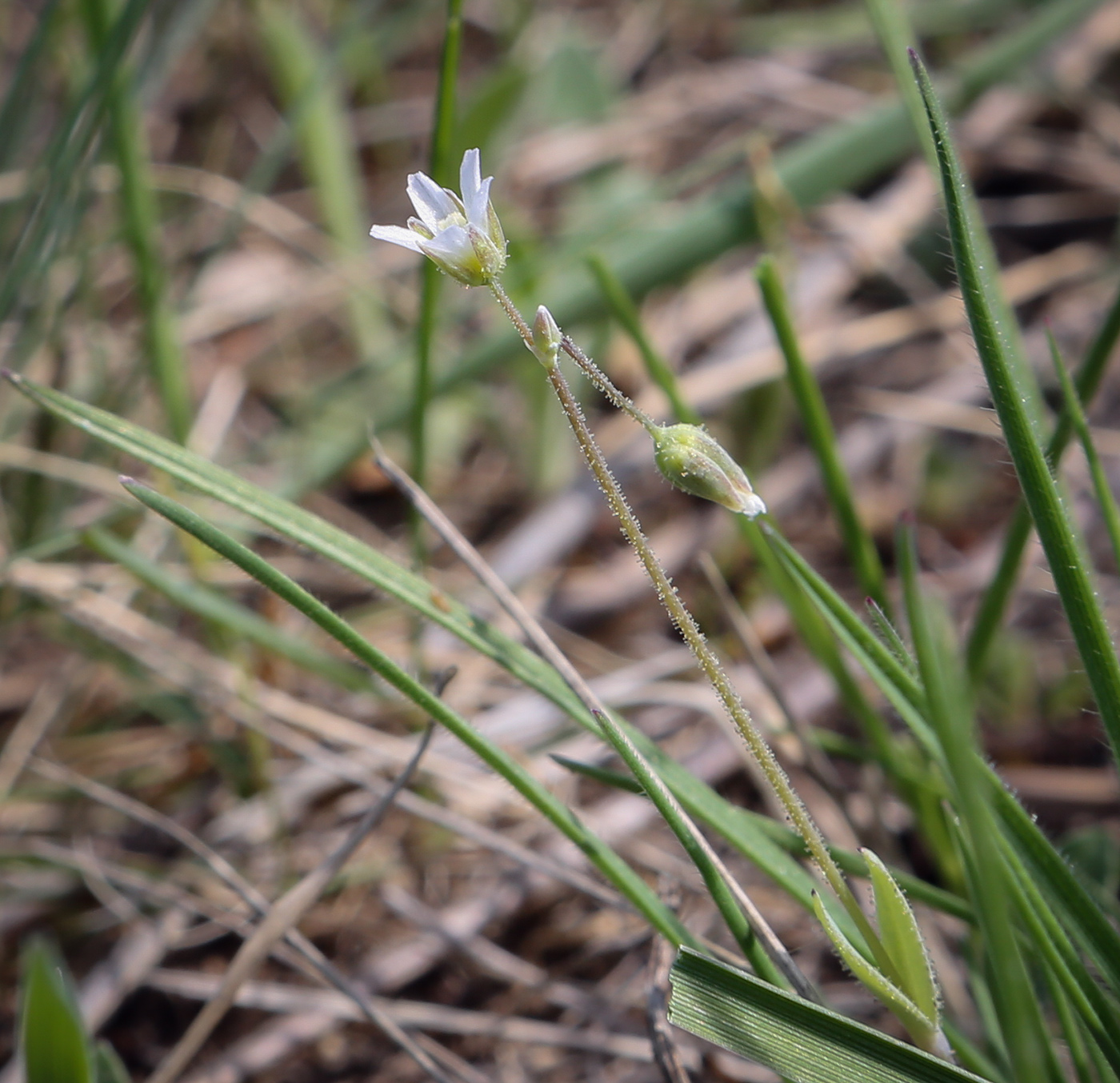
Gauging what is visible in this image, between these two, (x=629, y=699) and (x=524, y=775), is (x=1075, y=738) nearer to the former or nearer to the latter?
(x=629, y=699)

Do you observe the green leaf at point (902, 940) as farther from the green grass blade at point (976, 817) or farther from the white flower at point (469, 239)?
the white flower at point (469, 239)

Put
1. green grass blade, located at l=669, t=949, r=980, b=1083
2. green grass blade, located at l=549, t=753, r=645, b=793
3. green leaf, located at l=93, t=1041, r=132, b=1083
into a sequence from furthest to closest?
green leaf, located at l=93, t=1041, r=132, b=1083 < green grass blade, located at l=549, t=753, r=645, b=793 < green grass blade, located at l=669, t=949, r=980, b=1083

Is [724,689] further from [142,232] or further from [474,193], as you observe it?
[142,232]

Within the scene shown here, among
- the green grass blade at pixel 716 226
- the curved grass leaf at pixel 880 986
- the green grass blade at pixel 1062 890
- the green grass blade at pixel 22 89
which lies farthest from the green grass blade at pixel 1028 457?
the green grass blade at pixel 22 89

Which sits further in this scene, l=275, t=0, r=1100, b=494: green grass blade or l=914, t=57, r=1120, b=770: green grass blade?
l=275, t=0, r=1100, b=494: green grass blade

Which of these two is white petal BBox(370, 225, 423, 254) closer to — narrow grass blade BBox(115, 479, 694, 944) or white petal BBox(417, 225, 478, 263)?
white petal BBox(417, 225, 478, 263)

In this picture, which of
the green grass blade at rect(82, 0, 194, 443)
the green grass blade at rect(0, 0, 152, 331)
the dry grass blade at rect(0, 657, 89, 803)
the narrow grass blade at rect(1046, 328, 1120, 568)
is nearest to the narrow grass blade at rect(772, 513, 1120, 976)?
the narrow grass blade at rect(1046, 328, 1120, 568)
